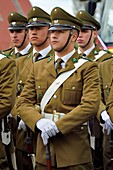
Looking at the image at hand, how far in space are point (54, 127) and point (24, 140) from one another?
1423 mm

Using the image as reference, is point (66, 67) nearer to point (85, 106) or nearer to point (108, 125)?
point (85, 106)

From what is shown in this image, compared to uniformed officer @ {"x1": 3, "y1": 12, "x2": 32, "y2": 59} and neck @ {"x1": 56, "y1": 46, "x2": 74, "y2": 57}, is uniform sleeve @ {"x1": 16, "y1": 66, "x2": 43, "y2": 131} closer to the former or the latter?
neck @ {"x1": 56, "y1": 46, "x2": 74, "y2": 57}

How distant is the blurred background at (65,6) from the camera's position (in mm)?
11039

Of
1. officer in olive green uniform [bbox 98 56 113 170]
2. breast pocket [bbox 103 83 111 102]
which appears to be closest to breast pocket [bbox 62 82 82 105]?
officer in olive green uniform [bbox 98 56 113 170]

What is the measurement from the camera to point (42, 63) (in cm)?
531

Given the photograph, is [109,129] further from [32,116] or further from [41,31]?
[41,31]

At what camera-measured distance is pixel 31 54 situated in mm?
6480

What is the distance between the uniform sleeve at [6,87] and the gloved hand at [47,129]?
0.33 m

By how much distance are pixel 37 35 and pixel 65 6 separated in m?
6.26

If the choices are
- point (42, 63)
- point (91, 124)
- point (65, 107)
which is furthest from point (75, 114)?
point (91, 124)

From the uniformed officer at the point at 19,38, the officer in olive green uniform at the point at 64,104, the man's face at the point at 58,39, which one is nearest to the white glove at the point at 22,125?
the officer in olive green uniform at the point at 64,104

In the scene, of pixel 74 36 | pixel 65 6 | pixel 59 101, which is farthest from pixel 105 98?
pixel 65 6

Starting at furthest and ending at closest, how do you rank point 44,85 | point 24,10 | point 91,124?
point 24,10 < point 91,124 < point 44,85

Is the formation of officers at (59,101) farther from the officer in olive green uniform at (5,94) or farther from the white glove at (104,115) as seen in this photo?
the white glove at (104,115)
